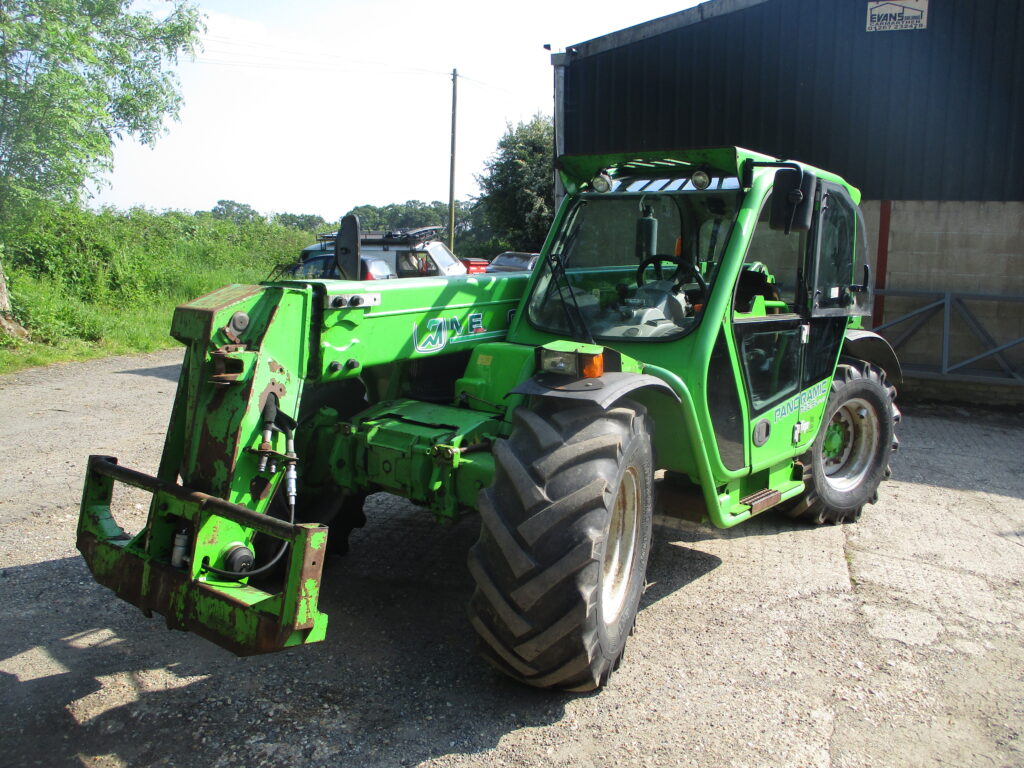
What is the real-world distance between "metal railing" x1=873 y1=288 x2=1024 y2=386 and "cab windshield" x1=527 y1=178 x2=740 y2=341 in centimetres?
627

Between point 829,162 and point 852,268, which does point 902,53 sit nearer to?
point 829,162

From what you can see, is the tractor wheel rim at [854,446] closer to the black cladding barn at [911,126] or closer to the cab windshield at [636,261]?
the cab windshield at [636,261]

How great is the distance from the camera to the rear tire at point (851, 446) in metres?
5.54

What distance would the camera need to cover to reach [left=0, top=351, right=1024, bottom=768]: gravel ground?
Answer: 3.18 metres

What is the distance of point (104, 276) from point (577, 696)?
52.0ft

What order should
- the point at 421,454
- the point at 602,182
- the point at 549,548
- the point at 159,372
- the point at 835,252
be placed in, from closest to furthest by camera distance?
Result: the point at 549,548
the point at 421,454
the point at 602,182
the point at 835,252
the point at 159,372

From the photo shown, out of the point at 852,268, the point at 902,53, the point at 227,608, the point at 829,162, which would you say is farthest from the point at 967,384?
the point at 227,608

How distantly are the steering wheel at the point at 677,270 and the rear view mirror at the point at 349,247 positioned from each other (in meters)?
1.64

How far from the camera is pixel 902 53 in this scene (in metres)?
10.0

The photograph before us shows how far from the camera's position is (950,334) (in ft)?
32.8

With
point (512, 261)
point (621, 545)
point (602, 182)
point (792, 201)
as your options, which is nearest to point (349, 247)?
point (602, 182)

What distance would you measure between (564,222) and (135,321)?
12403 mm

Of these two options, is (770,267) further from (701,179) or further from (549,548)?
(549,548)

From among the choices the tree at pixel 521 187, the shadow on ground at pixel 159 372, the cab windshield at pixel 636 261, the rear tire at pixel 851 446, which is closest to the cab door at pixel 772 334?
the cab windshield at pixel 636 261
